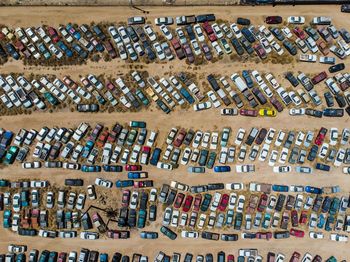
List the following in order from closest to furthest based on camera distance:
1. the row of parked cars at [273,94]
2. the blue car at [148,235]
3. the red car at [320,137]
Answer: the blue car at [148,235]
the red car at [320,137]
the row of parked cars at [273,94]

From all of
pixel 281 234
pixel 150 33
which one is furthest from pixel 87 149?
pixel 281 234

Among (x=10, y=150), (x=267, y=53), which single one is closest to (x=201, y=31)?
(x=267, y=53)

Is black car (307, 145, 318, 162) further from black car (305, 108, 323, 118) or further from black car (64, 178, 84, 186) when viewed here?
black car (64, 178, 84, 186)

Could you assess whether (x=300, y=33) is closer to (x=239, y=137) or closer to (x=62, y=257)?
(x=239, y=137)

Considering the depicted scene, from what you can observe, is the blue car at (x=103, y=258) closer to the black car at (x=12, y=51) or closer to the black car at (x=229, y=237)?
the black car at (x=229, y=237)

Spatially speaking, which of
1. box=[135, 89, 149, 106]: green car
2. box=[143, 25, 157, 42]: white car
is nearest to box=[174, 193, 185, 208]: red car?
box=[135, 89, 149, 106]: green car

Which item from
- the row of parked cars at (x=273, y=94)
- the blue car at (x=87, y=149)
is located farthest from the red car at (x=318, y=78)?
the blue car at (x=87, y=149)
